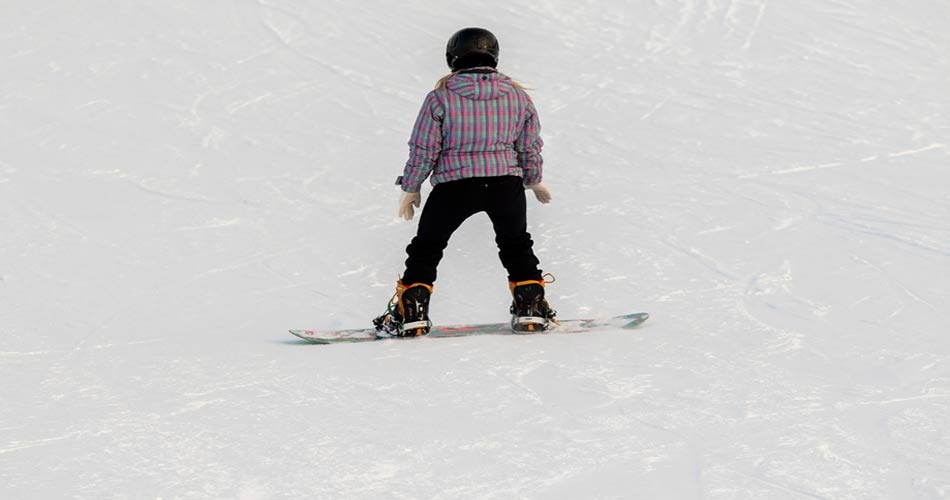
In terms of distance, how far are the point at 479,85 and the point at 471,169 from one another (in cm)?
35

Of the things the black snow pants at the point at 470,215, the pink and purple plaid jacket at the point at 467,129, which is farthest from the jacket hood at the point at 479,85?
the black snow pants at the point at 470,215

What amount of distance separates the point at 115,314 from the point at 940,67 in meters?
9.17

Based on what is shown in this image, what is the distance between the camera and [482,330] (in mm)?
5656

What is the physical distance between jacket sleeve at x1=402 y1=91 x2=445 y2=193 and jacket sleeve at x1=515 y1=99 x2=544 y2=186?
39 cm

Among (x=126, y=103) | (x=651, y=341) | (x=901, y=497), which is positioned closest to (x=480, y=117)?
(x=651, y=341)

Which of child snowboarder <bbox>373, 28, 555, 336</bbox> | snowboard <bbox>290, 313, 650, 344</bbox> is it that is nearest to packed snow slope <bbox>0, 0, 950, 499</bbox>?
snowboard <bbox>290, 313, 650, 344</bbox>

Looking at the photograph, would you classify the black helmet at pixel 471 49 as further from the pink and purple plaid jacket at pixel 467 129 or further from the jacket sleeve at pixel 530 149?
the jacket sleeve at pixel 530 149

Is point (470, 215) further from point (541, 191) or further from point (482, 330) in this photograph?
point (482, 330)

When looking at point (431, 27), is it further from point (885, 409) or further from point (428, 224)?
point (885, 409)

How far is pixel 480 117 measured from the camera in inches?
205

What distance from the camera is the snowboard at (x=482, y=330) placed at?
5512mm

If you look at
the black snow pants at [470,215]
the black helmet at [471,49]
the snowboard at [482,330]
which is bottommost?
the snowboard at [482,330]

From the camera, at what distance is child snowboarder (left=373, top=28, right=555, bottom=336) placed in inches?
205

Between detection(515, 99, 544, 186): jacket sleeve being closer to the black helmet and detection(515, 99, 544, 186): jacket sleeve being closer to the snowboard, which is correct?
the black helmet
